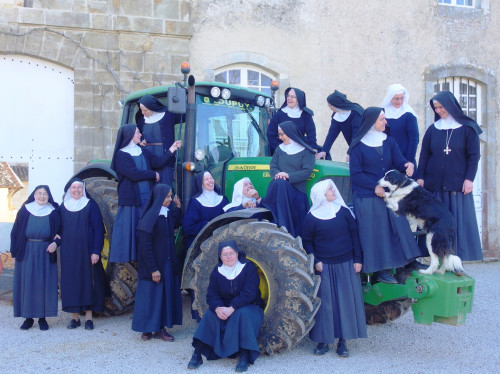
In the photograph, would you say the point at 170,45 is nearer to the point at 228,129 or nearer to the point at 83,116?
the point at 83,116

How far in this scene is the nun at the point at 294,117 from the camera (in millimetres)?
6545

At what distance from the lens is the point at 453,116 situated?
5.62 metres

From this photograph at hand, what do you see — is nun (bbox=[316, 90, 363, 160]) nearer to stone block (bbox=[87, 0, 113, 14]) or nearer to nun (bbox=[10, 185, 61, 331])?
nun (bbox=[10, 185, 61, 331])

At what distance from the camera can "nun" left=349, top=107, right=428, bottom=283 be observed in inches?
210

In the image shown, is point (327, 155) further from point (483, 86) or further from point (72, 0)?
point (483, 86)

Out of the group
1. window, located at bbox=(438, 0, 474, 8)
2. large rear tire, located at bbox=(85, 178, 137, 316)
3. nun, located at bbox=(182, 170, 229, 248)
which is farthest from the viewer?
window, located at bbox=(438, 0, 474, 8)

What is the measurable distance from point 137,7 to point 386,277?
275 inches

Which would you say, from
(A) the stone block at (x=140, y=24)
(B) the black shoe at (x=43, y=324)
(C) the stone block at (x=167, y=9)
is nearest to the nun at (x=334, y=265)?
(B) the black shoe at (x=43, y=324)

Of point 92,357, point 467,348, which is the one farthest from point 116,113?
point 467,348

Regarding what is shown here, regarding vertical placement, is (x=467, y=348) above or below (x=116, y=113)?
below

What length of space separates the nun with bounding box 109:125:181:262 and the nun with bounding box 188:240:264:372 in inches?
55.8

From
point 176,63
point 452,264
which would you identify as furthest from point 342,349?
point 176,63

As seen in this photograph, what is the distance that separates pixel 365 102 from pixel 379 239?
704 cm

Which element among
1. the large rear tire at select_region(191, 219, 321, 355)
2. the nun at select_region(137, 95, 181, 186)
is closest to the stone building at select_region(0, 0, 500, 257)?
the nun at select_region(137, 95, 181, 186)
